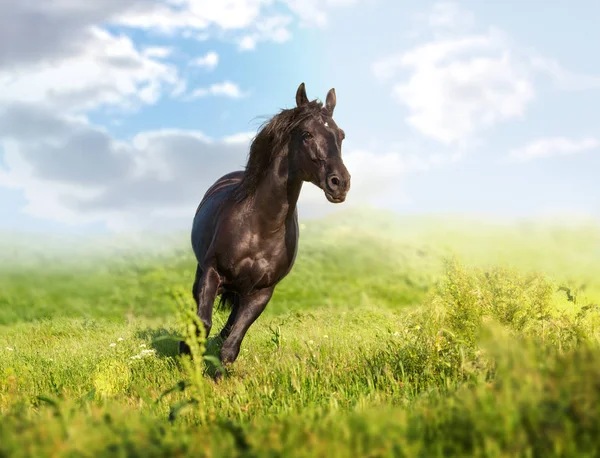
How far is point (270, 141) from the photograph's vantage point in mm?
6684

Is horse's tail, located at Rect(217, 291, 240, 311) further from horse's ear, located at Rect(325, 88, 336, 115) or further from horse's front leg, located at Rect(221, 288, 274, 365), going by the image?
horse's ear, located at Rect(325, 88, 336, 115)

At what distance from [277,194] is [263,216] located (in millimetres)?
306

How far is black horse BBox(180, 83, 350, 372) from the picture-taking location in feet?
21.0

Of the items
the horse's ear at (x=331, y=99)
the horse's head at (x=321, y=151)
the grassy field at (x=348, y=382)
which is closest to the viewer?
the grassy field at (x=348, y=382)

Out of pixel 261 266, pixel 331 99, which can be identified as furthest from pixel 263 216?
pixel 331 99

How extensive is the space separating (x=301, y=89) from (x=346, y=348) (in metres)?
3.18

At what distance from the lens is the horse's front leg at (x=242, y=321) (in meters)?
6.89

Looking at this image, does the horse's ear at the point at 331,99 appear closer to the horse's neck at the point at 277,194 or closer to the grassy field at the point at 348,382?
the horse's neck at the point at 277,194

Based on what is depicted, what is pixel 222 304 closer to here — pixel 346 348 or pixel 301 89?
pixel 346 348

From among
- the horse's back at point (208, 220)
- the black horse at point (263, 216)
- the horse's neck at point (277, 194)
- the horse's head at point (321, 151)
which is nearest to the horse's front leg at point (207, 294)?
the black horse at point (263, 216)

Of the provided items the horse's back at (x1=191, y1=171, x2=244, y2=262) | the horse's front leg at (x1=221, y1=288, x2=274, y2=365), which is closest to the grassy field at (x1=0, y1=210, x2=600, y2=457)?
the horse's front leg at (x1=221, y1=288, x2=274, y2=365)

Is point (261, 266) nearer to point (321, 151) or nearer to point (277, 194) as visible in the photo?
point (277, 194)

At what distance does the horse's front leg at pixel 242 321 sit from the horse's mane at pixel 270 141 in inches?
45.8

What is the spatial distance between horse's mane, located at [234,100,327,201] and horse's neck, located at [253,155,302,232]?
0.32 feet
